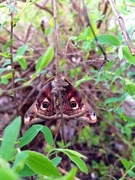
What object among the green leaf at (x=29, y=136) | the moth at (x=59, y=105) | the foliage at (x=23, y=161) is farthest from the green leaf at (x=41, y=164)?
the moth at (x=59, y=105)

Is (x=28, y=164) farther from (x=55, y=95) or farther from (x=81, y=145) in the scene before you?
(x=81, y=145)

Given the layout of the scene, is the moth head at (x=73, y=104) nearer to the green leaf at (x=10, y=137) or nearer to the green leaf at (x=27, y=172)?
the green leaf at (x=27, y=172)

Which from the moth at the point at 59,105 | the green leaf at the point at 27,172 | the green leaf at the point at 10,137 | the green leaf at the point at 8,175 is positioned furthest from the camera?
the moth at the point at 59,105

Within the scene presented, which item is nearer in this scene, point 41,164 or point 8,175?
point 8,175

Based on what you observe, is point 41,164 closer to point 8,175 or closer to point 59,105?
point 8,175

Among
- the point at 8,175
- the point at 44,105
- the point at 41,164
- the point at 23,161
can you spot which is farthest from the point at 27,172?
the point at 44,105

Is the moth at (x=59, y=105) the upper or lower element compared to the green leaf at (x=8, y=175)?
upper

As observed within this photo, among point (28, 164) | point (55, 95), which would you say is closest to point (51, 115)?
point (55, 95)
